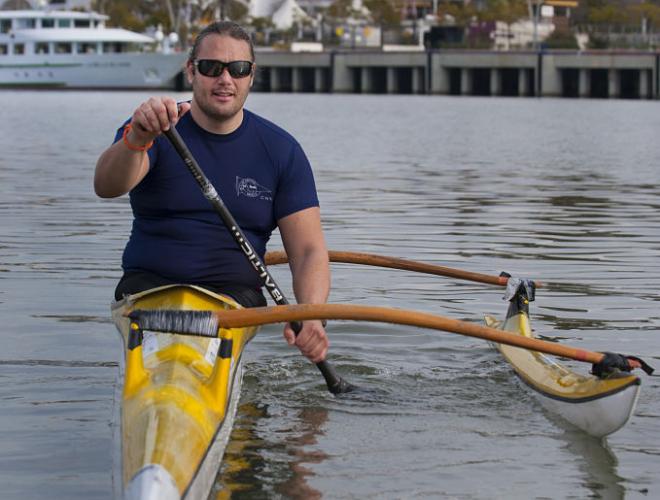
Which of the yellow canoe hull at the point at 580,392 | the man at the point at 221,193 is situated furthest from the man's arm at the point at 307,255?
the yellow canoe hull at the point at 580,392

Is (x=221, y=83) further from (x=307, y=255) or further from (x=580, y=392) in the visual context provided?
(x=580, y=392)

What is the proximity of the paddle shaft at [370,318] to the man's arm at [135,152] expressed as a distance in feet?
3.09

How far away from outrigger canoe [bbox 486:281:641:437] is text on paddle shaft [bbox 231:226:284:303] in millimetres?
1413

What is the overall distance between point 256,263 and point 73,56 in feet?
312

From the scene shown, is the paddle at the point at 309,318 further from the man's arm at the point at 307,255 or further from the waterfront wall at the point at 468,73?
the waterfront wall at the point at 468,73

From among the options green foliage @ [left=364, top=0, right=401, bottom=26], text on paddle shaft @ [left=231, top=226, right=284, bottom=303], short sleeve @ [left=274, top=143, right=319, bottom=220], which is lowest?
text on paddle shaft @ [left=231, top=226, right=284, bottom=303]

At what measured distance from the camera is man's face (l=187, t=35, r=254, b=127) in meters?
7.75

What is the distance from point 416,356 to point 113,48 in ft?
314

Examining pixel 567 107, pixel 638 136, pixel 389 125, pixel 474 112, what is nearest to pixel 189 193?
pixel 638 136

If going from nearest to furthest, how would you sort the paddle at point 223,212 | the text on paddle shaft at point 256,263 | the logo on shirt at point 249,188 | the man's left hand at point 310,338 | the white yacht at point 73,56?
the man's left hand at point 310,338, the paddle at point 223,212, the text on paddle shaft at point 256,263, the logo on shirt at point 249,188, the white yacht at point 73,56

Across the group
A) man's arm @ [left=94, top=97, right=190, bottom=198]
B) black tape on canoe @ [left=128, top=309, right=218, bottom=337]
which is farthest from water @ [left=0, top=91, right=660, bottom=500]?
man's arm @ [left=94, top=97, right=190, bottom=198]

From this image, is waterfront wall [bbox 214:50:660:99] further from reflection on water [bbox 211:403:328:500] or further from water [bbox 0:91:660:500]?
reflection on water [bbox 211:403:328:500]

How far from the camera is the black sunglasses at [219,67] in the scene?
25.4ft

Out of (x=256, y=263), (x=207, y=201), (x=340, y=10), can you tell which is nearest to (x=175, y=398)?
(x=256, y=263)
